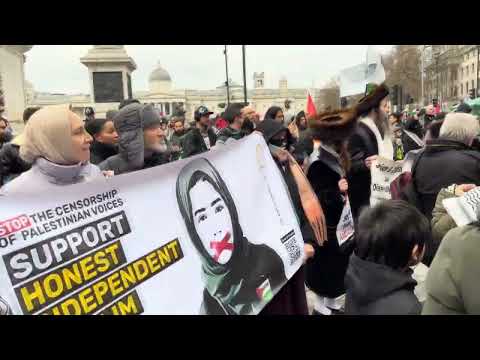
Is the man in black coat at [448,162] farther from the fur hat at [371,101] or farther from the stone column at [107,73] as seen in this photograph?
the stone column at [107,73]

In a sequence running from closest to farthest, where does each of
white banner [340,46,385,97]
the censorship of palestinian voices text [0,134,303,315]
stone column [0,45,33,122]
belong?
the censorship of palestinian voices text [0,134,303,315] → white banner [340,46,385,97] → stone column [0,45,33,122]

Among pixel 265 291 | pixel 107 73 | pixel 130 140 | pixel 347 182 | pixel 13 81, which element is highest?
pixel 107 73

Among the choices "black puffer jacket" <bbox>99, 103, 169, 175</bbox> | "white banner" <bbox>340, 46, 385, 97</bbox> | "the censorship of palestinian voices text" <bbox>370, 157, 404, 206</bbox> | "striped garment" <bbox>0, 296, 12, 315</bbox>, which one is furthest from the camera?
"white banner" <bbox>340, 46, 385, 97</bbox>

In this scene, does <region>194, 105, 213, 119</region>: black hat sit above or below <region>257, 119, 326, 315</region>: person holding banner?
above

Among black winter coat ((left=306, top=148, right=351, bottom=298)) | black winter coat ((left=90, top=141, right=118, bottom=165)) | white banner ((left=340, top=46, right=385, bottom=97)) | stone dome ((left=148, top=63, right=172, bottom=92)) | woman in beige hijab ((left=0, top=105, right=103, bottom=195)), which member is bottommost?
black winter coat ((left=306, top=148, right=351, bottom=298))

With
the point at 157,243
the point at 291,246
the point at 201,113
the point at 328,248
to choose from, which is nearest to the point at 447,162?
the point at 328,248

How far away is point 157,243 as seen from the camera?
1.82 metres

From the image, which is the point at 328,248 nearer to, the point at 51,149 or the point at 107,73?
the point at 51,149

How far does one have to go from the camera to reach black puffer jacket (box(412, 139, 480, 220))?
3.51 m

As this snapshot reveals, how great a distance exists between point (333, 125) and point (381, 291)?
2196 millimetres

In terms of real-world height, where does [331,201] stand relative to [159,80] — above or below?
below

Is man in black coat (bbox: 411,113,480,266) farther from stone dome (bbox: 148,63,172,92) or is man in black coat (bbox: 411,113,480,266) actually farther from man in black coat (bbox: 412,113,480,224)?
stone dome (bbox: 148,63,172,92)

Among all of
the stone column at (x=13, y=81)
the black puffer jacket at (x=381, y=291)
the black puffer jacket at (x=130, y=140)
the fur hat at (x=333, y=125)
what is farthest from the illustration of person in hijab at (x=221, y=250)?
the stone column at (x=13, y=81)

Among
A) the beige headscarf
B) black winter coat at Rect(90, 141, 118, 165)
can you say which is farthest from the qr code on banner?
black winter coat at Rect(90, 141, 118, 165)
